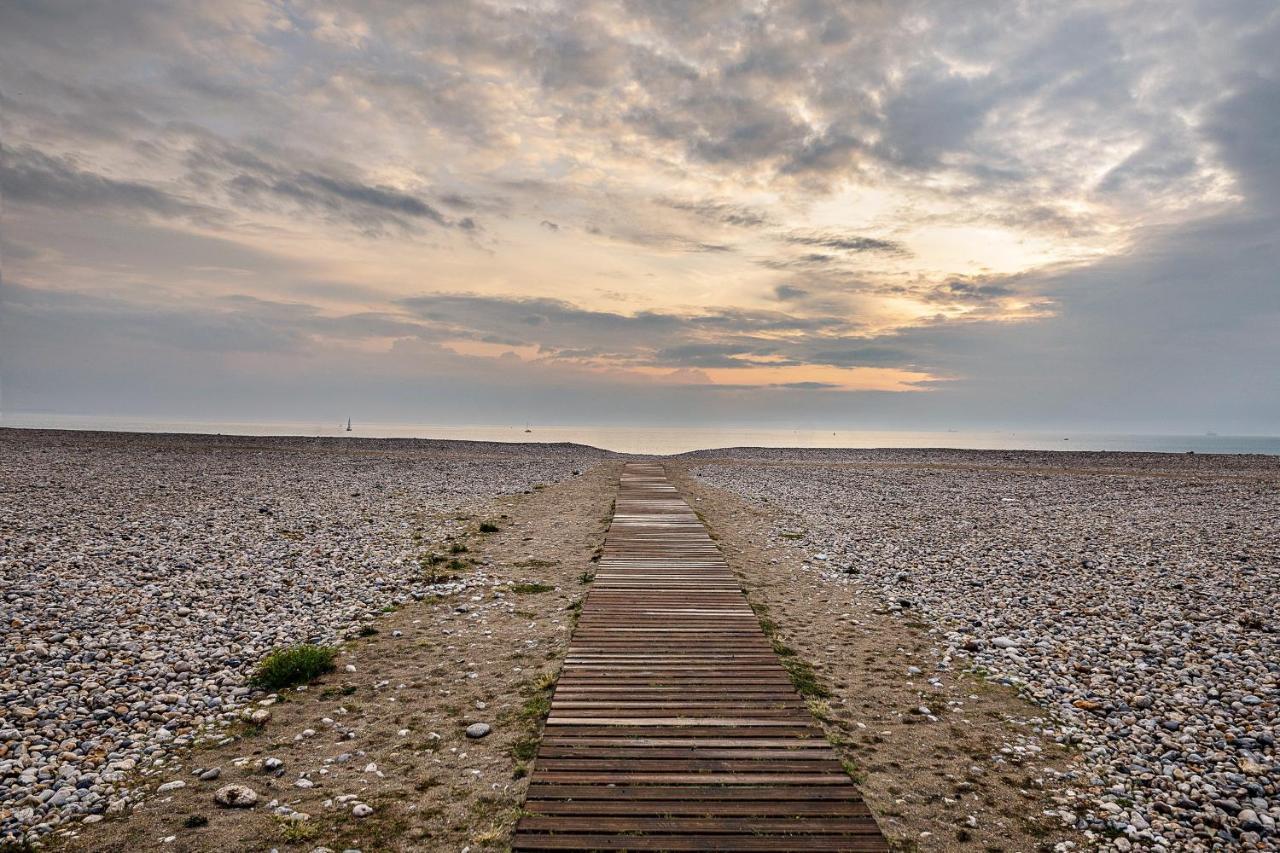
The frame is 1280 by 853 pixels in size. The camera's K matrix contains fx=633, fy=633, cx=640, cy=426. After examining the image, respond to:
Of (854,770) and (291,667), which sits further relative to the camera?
(291,667)

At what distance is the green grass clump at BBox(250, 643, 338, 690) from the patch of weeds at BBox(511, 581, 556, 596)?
456 centimetres

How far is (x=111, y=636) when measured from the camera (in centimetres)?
988

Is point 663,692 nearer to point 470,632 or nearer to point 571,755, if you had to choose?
point 571,755

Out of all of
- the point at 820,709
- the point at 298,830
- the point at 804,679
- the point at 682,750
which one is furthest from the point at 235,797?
the point at 804,679

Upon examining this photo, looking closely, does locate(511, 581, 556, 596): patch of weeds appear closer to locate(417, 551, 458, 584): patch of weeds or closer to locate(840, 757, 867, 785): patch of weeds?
locate(417, 551, 458, 584): patch of weeds

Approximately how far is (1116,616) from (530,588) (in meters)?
11.3

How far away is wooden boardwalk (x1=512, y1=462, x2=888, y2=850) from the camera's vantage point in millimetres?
5309

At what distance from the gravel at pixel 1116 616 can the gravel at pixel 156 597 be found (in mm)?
Answer: 9400

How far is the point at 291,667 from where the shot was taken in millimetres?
8711

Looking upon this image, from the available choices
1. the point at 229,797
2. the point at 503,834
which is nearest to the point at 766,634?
the point at 503,834

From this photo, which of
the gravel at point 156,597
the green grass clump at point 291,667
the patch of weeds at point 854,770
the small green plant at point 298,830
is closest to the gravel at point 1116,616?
the patch of weeds at point 854,770

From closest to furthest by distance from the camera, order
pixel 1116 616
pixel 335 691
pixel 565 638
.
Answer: pixel 335 691
pixel 565 638
pixel 1116 616

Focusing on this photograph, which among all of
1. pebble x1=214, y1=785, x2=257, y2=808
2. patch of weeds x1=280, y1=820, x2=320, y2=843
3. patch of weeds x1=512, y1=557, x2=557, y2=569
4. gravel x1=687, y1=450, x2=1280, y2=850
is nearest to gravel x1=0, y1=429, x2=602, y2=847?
pebble x1=214, y1=785, x2=257, y2=808

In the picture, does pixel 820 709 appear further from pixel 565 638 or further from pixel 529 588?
pixel 529 588
